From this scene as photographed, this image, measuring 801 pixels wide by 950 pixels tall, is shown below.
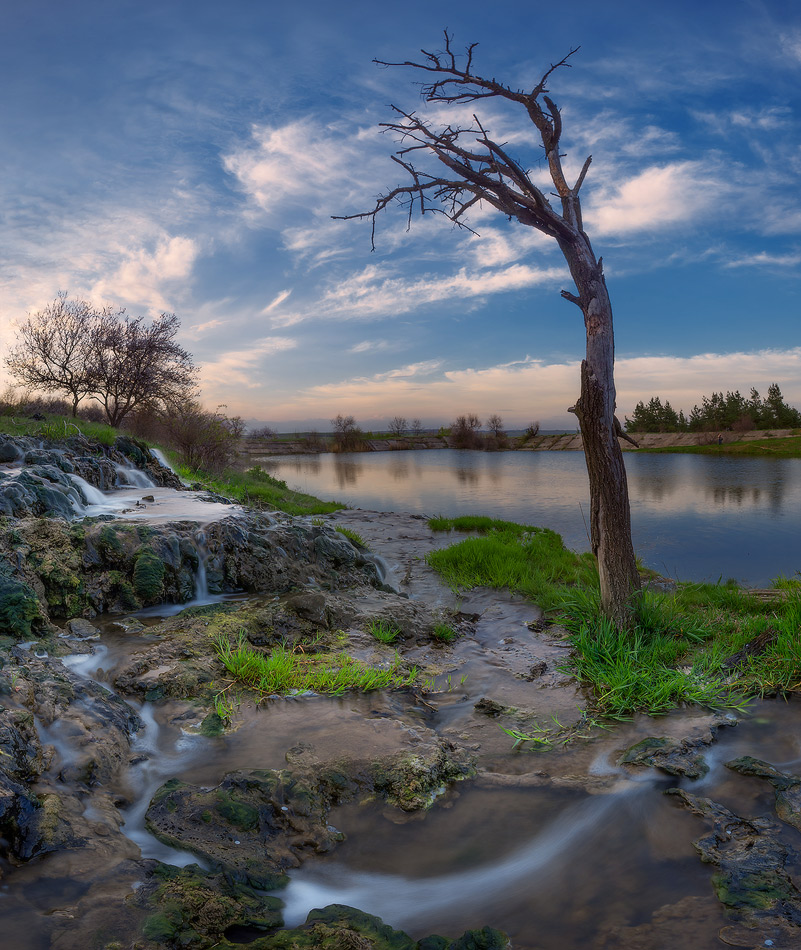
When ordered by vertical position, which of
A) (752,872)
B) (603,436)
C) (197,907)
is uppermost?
(603,436)

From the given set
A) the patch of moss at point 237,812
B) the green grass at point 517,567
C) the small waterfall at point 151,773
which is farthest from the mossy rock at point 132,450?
the patch of moss at point 237,812

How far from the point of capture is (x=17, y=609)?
525 centimetres

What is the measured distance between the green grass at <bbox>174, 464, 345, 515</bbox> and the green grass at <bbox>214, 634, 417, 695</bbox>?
10.7 meters

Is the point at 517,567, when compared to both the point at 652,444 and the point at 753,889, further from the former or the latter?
the point at 652,444

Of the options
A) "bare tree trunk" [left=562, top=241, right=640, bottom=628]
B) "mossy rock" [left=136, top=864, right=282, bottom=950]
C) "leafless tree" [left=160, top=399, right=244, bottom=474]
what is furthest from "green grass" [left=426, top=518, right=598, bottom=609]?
"leafless tree" [left=160, top=399, right=244, bottom=474]

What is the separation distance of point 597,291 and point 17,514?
825 centimetres

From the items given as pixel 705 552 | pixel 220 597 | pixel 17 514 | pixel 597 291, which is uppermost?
pixel 597 291

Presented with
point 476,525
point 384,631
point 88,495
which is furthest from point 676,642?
point 88,495

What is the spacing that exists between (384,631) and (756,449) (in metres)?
44.3

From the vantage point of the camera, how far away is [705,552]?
13.7 m

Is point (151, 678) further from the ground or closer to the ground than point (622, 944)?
further from the ground

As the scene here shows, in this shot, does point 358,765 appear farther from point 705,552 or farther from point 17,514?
point 705,552

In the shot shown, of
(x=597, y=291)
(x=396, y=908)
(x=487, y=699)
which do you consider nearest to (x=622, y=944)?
(x=396, y=908)

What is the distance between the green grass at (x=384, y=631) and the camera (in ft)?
21.6
